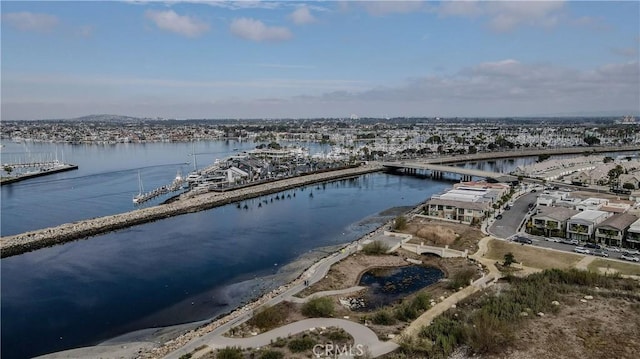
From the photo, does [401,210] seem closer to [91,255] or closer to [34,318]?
[91,255]

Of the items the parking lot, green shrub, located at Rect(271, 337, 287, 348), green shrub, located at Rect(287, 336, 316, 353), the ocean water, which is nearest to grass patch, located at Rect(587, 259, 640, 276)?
the parking lot

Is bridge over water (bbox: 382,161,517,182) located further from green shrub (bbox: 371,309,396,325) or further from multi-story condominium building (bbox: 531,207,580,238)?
green shrub (bbox: 371,309,396,325)

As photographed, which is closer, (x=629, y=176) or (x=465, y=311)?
(x=465, y=311)

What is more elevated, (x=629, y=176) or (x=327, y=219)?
(x=629, y=176)

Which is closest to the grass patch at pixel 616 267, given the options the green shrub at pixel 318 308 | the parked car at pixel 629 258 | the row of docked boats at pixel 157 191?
the parked car at pixel 629 258

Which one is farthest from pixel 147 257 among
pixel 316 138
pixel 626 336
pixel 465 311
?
pixel 316 138

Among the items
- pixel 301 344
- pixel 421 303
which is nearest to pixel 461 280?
pixel 421 303

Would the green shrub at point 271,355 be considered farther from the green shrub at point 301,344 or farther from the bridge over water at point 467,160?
the bridge over water at point 467,160
